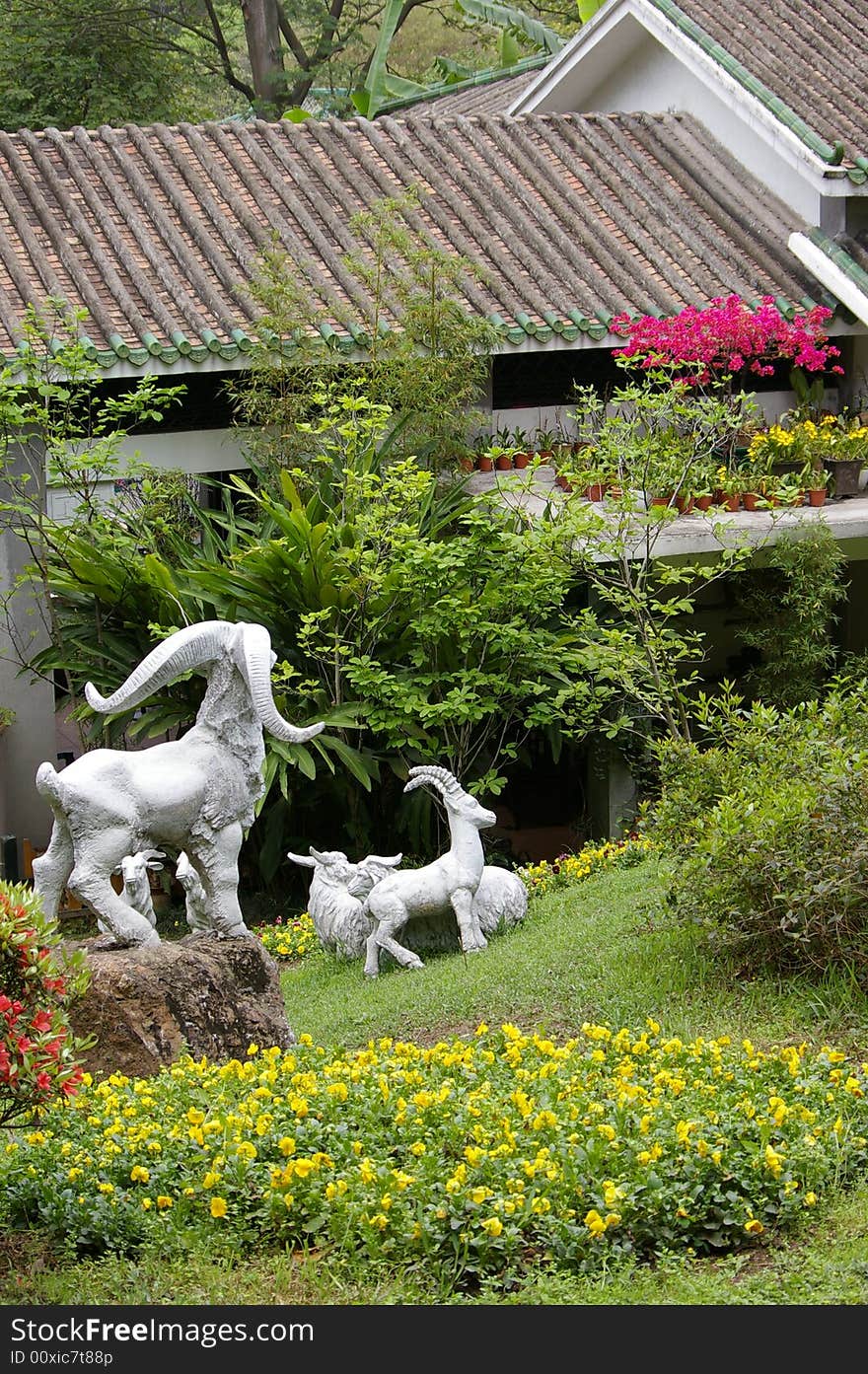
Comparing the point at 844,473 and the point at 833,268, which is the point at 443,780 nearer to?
the point at 844,473

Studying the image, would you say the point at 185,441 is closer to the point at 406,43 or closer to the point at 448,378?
the point at 448,378

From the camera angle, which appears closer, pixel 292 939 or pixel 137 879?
pixel 137 879

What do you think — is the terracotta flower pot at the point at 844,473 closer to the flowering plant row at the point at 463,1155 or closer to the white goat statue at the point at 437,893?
the white goat statue at the point at 437,893

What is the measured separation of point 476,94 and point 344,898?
1513 cm

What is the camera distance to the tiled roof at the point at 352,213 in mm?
11789

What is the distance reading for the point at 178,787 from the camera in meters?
6.67

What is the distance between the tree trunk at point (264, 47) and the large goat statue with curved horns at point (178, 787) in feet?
55.1

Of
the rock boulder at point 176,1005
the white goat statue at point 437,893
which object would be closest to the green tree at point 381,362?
the white goat statue at point 437,893

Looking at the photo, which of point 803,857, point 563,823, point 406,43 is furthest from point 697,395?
point 406,43

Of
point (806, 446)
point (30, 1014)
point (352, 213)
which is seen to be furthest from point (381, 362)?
point (30, 1014)

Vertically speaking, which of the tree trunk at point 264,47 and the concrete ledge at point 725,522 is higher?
the tree trunk at point 264,47

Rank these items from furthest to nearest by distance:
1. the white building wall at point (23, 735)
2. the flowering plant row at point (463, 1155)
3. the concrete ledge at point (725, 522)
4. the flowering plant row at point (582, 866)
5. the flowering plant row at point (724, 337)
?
the white building wall at point (23, 735), the flowering plant row at point (724, 337), the concrete ledge at point (725, 522), the flowering plant row at point (582, 866), the flowering plant row at point (463, 1155)
